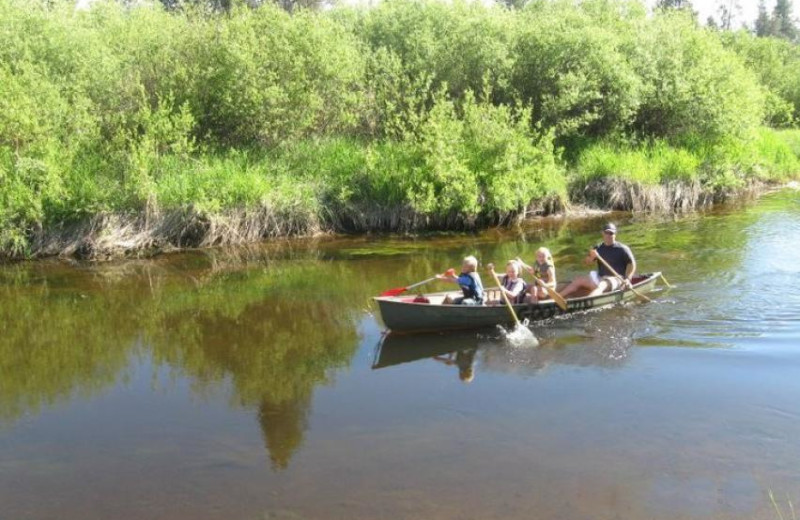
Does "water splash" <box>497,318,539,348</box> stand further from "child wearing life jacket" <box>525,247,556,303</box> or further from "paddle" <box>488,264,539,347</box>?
"child wearing life jacket" <box>525,247,556,303</box>

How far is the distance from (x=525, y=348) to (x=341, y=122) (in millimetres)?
12915

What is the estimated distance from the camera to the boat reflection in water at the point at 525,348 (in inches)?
425

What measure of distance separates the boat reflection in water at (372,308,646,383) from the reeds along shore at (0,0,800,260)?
7.91 m

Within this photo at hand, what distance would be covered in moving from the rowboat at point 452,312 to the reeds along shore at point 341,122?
287 inches

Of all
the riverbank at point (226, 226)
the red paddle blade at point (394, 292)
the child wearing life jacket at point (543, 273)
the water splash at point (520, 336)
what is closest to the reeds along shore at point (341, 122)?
the riverbank at point (226, 226)

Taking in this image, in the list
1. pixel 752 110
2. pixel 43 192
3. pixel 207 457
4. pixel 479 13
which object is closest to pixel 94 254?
pixel 43 192

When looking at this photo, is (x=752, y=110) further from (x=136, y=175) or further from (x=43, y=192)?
(x=43, y=192)

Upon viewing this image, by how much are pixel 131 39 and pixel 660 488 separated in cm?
2042

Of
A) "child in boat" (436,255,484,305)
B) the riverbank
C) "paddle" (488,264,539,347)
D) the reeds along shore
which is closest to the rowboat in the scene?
"paddle" (488,264,539,347)

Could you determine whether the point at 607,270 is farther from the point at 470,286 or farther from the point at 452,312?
the point at 452,312

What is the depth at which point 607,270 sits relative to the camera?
46.2 feet

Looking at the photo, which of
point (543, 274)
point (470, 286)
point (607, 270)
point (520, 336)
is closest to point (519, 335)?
point (520, 336)

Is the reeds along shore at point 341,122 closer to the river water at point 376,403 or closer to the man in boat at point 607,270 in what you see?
the river water at point 376,403

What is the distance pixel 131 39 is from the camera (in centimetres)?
2233
